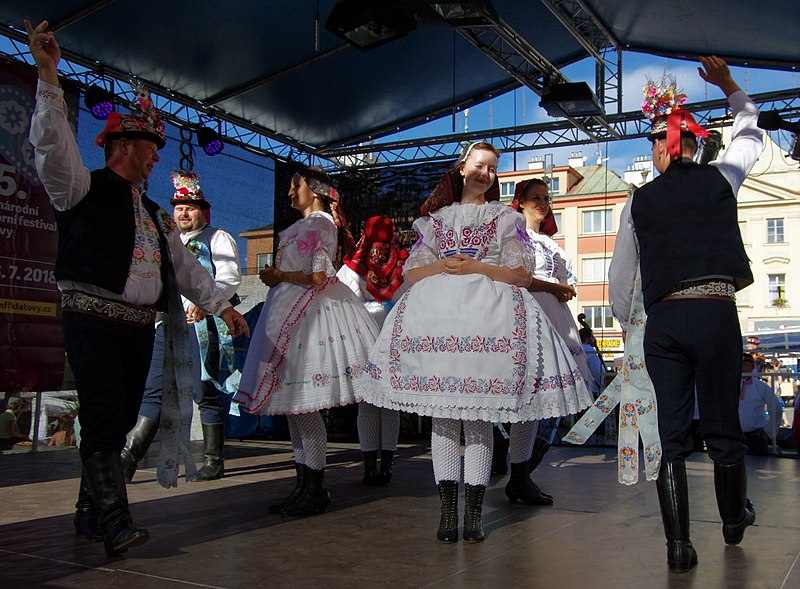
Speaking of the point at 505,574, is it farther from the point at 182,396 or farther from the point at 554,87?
the point at 554,87

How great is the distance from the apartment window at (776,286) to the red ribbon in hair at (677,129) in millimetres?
38119

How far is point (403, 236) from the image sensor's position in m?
9.44

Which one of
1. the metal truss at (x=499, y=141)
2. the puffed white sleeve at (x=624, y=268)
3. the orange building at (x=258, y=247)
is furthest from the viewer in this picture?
the metal truss at (x=499, y=141)

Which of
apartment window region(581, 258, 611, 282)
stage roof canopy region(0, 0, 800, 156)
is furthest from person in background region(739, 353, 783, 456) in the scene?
apartment window region(581, 258, 611, 282)

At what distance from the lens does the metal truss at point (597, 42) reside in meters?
9.92

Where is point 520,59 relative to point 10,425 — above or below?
above

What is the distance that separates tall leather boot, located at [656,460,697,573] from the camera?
9.36ft

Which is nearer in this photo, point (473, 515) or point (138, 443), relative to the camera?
point (473, 515)

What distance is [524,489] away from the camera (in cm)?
434

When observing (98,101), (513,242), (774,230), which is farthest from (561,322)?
(774,230)

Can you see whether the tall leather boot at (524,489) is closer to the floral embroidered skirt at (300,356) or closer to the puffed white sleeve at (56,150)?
the floral embroidered skirt at (300,356)

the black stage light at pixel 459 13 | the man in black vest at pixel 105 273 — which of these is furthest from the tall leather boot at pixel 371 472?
the black stage light at pixel 459 13

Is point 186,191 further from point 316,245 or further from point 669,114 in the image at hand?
point 669,114

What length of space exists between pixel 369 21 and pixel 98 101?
285 cm
